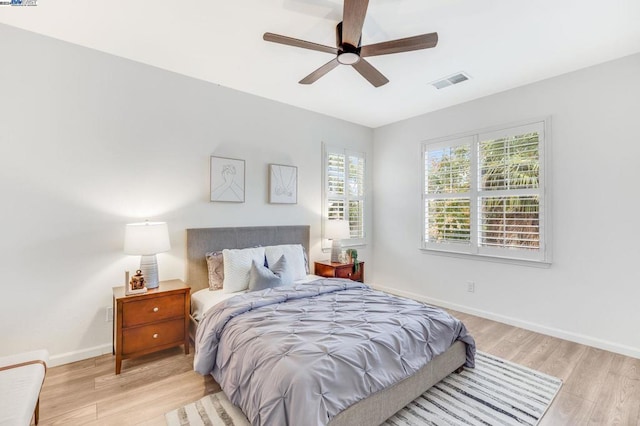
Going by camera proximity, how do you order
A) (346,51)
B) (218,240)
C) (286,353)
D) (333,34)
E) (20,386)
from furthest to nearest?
(218,240) → (333,34) → (346,51) → (286,353) → (20,386)

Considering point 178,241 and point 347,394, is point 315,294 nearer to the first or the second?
point 347,394

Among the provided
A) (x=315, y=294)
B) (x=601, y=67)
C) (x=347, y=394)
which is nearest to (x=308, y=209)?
(x=315, y=294)

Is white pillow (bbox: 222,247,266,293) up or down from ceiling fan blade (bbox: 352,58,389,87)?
down

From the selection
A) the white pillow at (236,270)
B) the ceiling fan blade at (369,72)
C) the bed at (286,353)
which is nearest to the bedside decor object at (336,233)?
the bed at (286,353)

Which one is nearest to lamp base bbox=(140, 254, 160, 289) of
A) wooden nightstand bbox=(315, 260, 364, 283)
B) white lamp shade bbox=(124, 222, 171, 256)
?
white lamp shade bbox=(124, 222, 171, 256)

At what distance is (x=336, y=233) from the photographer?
4.25 m

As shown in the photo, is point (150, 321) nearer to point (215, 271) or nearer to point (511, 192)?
point (215, 271)

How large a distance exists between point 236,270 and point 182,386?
107 centimetres

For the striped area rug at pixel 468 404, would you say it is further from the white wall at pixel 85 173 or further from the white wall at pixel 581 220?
the white wall at pixel 85 173

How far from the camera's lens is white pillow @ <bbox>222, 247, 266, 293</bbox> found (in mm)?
3021

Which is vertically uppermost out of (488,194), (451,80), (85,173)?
(451,80)

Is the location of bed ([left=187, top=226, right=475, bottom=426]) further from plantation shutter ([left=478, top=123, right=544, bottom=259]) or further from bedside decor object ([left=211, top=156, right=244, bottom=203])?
plantation shutter ([left=478, top=123, right=544, bottom=259])

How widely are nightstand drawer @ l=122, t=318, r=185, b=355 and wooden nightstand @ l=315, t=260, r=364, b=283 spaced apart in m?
1.91

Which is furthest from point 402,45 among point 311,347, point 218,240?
point 218,240
